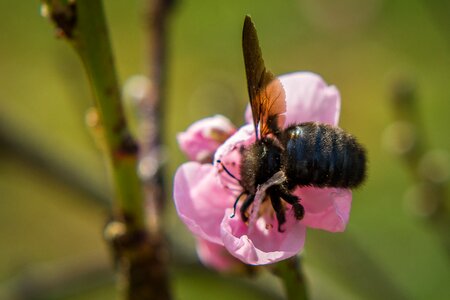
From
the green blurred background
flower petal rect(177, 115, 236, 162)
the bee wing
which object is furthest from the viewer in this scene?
the green blurred background

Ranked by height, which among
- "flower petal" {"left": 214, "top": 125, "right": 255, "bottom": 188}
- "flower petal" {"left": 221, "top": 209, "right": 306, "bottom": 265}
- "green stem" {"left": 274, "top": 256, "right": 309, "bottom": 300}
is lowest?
"green stem" {"left": 274, "top": 256, "right": 309, "bottom": 300}

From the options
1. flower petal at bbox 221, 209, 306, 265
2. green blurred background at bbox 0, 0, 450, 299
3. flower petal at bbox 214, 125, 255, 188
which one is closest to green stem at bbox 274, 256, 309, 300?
flower petal at bbox 221, 209, 306, 265

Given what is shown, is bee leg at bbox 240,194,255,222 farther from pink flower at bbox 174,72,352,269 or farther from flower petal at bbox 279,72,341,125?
flower petal at bbox 279,72,341,125

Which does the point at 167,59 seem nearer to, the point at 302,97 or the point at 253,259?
the point at 302,97

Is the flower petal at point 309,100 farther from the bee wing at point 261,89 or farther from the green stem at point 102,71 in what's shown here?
the green stem at point 102,71

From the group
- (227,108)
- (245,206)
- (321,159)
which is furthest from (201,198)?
(227,108)

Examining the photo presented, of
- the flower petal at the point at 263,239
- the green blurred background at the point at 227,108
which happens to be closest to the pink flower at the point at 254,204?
the flower petal at the point at 263,239
